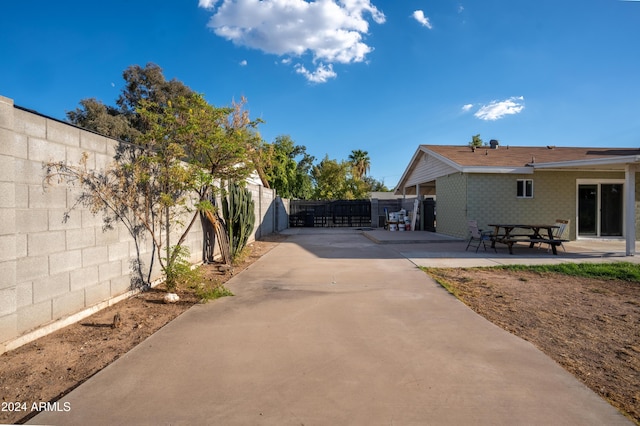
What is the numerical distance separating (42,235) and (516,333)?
569cm

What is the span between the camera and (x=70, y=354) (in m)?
3.67

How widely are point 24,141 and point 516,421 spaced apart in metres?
5.30

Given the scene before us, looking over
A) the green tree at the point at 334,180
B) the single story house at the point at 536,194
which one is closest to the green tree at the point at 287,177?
the green tree at the point at 334,180

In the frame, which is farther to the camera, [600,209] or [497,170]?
[600,209]

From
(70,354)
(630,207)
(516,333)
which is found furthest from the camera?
(630,207)

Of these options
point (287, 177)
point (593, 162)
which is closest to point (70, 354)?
point (593, 162)

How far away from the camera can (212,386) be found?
3.02 m


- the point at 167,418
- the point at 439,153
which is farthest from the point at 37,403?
the point at 439,153

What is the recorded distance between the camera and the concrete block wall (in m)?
3.61

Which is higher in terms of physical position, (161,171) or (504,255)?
(161,171)

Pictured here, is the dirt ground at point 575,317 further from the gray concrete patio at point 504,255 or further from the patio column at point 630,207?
the patio column at point 630,207

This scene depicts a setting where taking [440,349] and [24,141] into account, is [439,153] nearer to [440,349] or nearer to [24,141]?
[440,349]

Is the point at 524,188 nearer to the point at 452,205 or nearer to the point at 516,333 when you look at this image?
the point at 452,205

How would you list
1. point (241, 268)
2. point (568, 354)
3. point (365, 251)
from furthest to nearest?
point (365, 251) → point (241, 268) → point (568, 354)
